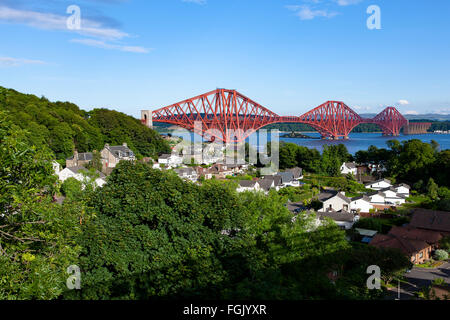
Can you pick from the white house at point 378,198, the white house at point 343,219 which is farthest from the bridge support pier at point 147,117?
the white house at point 343,219

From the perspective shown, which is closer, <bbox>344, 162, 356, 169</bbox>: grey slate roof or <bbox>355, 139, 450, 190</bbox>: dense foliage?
<bbox>355, 139, 450, 190</bbox>: dense foliage

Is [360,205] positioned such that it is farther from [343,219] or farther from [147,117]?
[147,117]

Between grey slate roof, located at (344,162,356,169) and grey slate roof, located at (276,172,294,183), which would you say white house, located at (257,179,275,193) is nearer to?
grey slate roof, located at (276,172,294,183)

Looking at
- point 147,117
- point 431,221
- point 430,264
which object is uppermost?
point 147,117

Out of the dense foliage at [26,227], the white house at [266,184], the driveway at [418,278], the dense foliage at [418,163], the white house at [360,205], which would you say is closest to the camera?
the dense foliage at [26,227]

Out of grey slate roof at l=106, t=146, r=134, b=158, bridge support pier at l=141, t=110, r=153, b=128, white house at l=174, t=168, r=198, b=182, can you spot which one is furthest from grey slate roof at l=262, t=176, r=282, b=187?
bridge support pier at l=141, t=110, r=153, b=128

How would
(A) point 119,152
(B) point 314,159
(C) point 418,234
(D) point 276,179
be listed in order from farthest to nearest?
1. (B) point 314,159
2. (A) point 119,152
3. (D) point 276,179
4. (C) point 418,234

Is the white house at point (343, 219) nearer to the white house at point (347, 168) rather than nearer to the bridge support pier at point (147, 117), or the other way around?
the white house at point (347, 168)

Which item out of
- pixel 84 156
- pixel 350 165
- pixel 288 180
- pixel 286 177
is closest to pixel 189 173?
pixel 286 177
